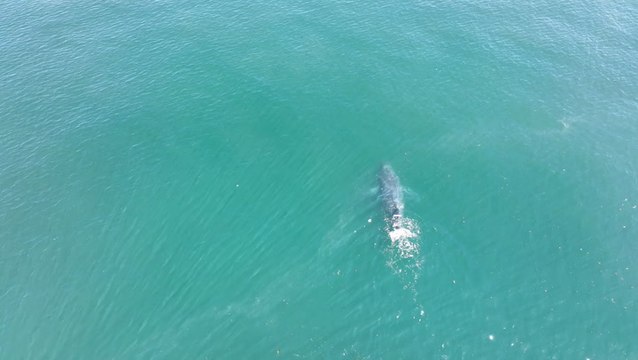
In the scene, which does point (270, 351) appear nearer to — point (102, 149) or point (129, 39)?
point (102, 149)

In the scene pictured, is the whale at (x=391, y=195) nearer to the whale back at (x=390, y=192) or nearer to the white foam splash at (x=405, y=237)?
the whale back at (x=390, y=192)

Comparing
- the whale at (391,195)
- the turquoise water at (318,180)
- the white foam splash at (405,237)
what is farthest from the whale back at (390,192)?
the turquoise water at (318,180)

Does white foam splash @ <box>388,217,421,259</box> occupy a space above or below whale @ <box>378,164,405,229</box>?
below

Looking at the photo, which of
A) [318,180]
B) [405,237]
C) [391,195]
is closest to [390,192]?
[391,195]

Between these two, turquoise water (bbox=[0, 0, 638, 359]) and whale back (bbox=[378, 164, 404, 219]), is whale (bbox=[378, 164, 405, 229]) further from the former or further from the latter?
turquoise water (bbox=[0, 0, 638, 359])

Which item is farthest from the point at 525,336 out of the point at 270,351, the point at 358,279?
the point at 270,351

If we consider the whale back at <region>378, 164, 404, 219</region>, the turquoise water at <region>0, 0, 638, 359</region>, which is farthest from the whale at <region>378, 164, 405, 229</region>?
the turquoise water at <region>0, 0, 638, 359</region>

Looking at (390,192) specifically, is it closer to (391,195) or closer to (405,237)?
(391,195)

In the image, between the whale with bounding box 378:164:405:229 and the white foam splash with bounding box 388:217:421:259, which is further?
the whale with bounding box 378:164:405:229
